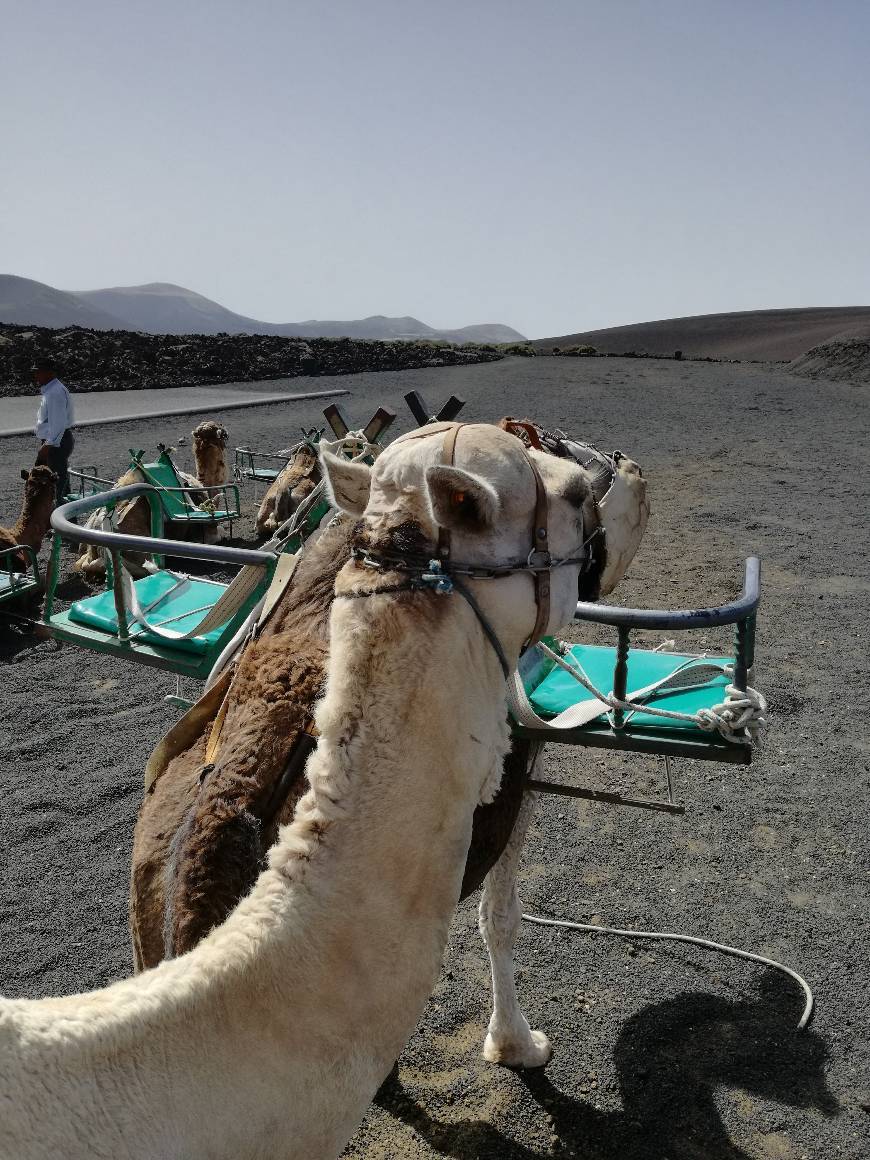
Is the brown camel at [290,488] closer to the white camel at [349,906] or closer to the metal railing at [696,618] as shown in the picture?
the metal railing at [696,618]

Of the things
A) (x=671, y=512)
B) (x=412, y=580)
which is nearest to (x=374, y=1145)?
(x=412, y=580)

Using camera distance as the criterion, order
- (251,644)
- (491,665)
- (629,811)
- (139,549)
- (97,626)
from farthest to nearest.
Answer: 1. (629,811)
2. (97,626)
3. (139,549)
4. (251,644)
5. (491,665)

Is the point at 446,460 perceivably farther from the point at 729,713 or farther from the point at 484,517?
the point at 729,713

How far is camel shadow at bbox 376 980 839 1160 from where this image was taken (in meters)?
3.48

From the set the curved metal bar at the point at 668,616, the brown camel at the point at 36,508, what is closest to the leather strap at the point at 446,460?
the curved metal bar at the point at 668,616

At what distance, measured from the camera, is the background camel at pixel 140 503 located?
9159 mm

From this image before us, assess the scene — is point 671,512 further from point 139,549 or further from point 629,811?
point 139,549

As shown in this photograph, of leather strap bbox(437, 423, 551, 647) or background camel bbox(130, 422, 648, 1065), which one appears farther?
background camel bbox(130, 422, 648, 1065)

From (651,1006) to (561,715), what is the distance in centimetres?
159

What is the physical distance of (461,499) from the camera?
1.91 m

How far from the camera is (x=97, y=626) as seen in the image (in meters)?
4.48

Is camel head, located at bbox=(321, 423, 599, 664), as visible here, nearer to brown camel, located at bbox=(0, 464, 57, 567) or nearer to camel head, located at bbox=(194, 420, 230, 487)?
brown camel, located at bbox=(0, 464, 57, 567)

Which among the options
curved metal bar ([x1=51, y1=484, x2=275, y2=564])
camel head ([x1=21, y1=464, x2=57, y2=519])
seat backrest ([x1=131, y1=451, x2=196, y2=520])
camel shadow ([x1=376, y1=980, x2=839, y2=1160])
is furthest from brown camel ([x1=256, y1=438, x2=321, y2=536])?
camel shadow ([x1=376, y1=980, x2=839, y2=1160])

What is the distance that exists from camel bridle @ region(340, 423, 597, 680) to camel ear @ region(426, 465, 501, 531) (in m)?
0.05
